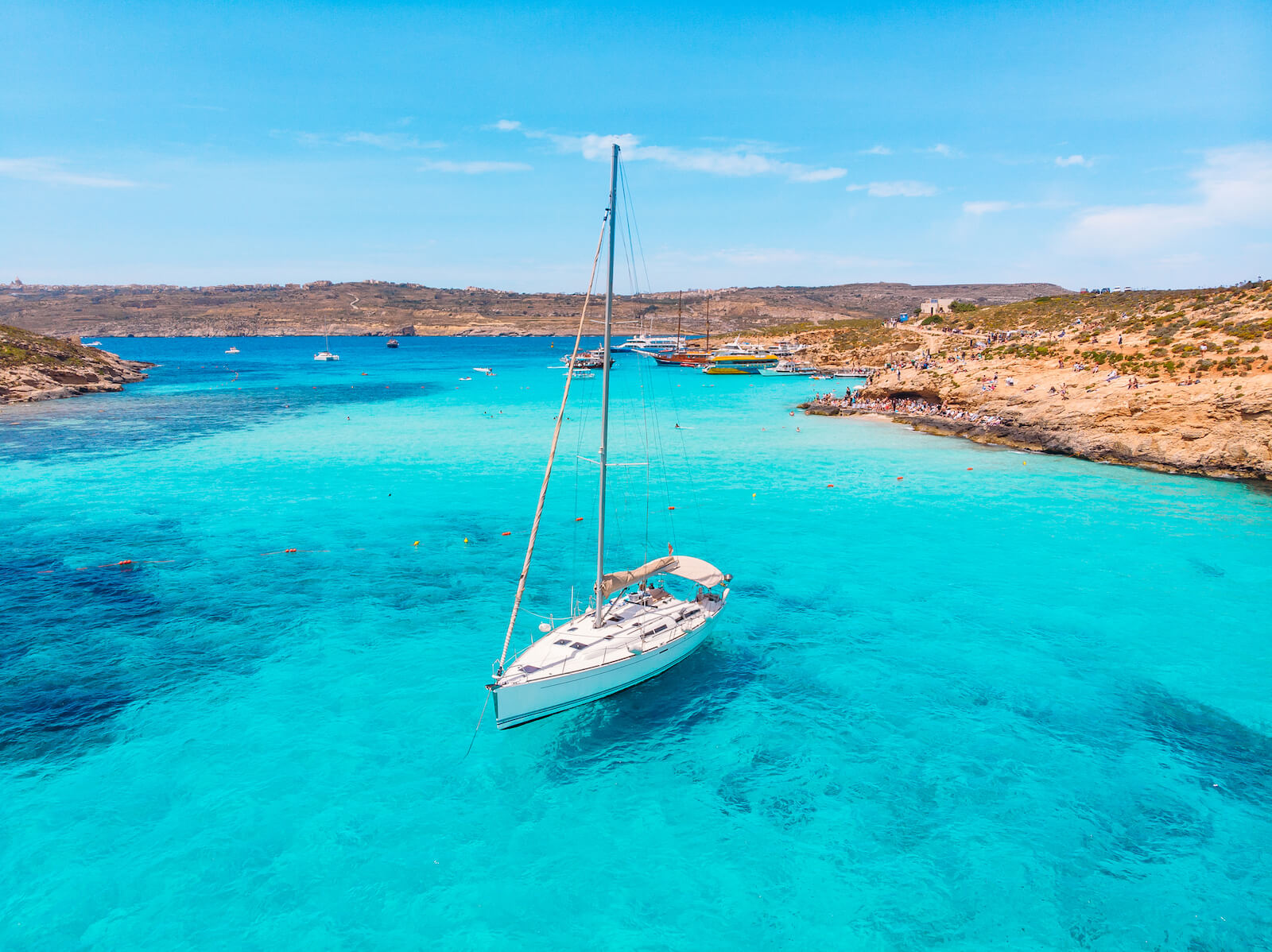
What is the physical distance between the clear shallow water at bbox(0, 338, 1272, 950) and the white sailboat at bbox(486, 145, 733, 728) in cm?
161

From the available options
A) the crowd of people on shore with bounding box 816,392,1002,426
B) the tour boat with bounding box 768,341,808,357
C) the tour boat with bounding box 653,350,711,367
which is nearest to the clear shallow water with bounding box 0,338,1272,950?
the crowd of people on shore with bounding box 816,392,1002,426

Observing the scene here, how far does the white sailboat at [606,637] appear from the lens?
Answer: 20.1 metres

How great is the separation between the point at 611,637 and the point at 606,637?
0.54ft

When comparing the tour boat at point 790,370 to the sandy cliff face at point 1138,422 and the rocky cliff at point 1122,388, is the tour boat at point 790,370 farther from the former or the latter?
the sandy cliff face at point 1138,422

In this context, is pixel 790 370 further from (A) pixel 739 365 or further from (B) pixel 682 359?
(B) pixel 682 359

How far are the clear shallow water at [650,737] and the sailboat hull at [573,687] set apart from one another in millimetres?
1318

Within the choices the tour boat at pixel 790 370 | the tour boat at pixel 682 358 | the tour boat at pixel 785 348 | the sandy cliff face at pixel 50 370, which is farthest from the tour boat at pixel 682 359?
the sandy cliff face at pixel 50 370

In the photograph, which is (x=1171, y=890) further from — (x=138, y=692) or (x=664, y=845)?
(x=138, y=692)

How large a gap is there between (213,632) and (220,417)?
6730cm

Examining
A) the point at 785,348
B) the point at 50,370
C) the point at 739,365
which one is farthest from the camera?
the point at 785,348

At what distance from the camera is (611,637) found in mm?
22719

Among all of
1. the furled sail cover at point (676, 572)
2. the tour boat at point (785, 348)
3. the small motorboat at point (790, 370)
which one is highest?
the tour boat at point (785, 348)

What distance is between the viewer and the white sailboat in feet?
65.9

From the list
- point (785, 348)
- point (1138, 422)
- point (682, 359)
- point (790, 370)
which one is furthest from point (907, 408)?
point (682, 359)
